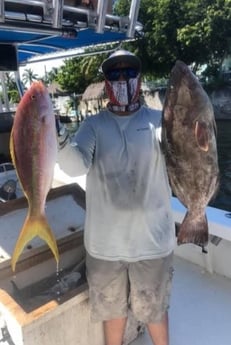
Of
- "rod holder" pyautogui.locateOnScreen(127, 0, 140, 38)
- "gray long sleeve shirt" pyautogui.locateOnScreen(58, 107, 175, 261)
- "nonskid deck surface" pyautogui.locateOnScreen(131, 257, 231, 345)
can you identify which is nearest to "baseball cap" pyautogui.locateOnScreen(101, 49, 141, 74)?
"gray long sleeve shirt" pyautogui.locateOnScreen(58, 107, 175, 261)

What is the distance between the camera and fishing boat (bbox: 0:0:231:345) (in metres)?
1.99

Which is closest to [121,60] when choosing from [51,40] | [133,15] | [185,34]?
[133,15]

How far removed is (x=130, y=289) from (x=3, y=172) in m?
3.00

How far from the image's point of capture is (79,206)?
Result: 2725 millimetres

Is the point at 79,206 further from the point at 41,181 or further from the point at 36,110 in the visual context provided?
the point at 36,110

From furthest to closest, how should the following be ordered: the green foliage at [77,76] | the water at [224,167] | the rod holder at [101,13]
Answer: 1. the green foliage at [77,76]
2. the water at [224,167]
3. the rod holder at [101,13]

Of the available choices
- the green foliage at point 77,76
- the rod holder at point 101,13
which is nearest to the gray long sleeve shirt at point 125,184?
the rod holder at point 101,13

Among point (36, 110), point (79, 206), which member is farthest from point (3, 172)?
point (36, 110)

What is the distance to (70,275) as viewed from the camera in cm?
230

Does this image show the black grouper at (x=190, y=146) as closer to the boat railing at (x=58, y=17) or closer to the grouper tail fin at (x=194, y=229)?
the grouper tail fin at (x=194, y=229)

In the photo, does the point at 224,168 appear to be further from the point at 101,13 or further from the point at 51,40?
the point at 101,13

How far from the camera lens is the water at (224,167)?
11.2m

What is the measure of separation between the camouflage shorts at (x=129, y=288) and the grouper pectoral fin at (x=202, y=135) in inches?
28.5

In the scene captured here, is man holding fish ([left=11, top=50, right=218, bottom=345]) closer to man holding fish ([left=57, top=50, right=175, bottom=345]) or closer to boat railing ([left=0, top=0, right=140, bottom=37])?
man holding fish ([left=57, top=50, right=175, bottom=345])
